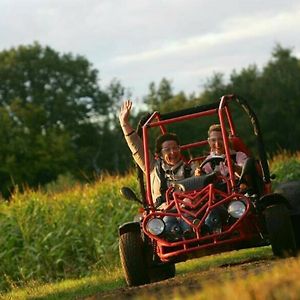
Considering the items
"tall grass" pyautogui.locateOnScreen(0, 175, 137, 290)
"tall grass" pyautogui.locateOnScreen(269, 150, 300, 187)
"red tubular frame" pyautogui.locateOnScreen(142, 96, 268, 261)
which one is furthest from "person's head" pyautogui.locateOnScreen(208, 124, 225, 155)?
"tall grass" pyautogui.locateOnScreen(269, 150, 300, 187)

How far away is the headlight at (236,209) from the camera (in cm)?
1113

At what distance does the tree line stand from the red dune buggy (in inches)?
2328

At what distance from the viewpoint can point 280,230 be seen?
1099 cm

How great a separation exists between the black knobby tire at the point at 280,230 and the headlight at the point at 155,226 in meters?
1.08

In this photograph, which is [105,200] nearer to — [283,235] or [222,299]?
[283,235]

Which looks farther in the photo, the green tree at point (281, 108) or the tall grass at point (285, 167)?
the green tree at point (281, 108)

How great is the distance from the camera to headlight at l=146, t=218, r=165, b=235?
11.3 meters

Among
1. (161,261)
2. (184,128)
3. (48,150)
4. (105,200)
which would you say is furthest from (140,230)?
(184,128)

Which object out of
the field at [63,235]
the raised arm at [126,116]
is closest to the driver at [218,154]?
the raised arm at [126,116]

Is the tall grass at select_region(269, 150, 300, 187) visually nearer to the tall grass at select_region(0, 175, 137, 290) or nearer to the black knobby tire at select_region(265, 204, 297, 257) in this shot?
the tall grass at select_region(0, 175, 137, 290)

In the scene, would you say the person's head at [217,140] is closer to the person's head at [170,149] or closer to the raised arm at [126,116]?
the person's head at [170,149]

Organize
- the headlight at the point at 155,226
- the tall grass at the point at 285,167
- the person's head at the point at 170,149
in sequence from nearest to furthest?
the headlight at the point at 155,226
the person's head at the point at 170,149
the tall grass at the point at 285,167

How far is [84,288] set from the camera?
43.3 feet

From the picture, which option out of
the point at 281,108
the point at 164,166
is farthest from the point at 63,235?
the point at 281,108
